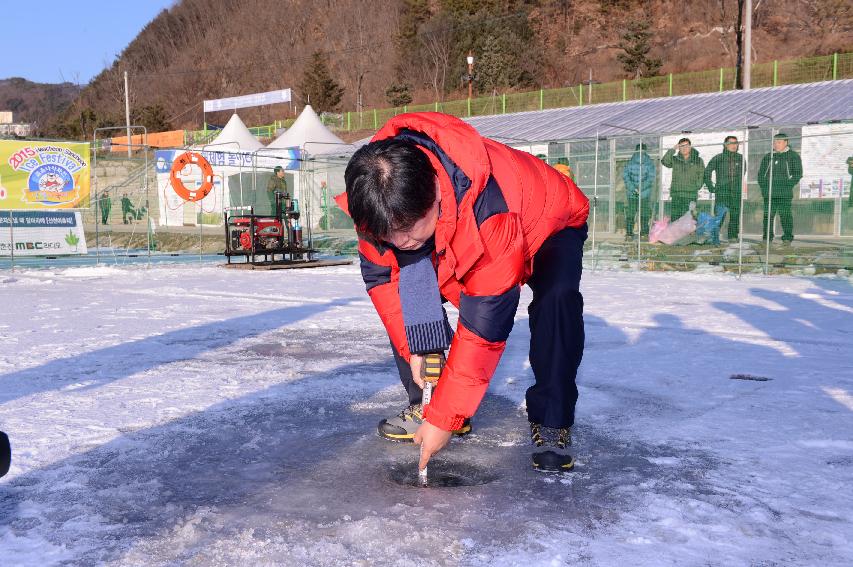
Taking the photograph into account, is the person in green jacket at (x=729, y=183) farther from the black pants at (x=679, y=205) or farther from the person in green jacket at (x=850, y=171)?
the person in green jacket at (x=850, y=171)

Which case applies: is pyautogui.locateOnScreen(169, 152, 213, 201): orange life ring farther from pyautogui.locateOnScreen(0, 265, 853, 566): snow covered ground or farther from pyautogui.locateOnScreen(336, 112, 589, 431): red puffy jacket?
pyautogui.locateOnScreen(336, 112, 589, 431): red puffy jacket

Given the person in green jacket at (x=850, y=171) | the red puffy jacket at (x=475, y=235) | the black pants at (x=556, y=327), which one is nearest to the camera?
the red puffy jacket at (x=475, y=235)

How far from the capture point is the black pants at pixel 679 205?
1348 cm

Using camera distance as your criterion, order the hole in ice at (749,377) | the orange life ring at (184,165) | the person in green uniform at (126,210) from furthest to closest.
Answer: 1. the person in green uniform at (126,210)
2. the orange life ring at (184,165)
3. the hole in ice at (749,377)

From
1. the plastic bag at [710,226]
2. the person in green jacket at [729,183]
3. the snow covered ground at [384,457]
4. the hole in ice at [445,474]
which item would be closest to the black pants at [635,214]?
the plastic bag at [710,226]

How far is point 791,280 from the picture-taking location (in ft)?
35.0

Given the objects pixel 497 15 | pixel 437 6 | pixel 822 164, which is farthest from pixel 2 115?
pixel 822 164

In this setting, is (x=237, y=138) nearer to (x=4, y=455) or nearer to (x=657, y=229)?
(x=657, y=229)

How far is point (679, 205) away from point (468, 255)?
1240 centimetres

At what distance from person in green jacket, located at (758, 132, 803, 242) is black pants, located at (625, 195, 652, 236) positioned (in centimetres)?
234

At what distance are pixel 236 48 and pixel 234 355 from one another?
374 ft

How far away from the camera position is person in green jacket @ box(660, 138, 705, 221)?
13414 mm

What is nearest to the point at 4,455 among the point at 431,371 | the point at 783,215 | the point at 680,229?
the point at 431,371

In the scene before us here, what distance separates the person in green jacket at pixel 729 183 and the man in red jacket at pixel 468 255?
425 inches
